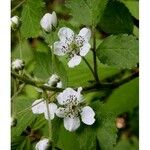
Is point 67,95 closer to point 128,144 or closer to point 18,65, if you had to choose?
point 18,65

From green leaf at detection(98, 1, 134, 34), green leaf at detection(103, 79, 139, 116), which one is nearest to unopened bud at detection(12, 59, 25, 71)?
green leaf at detection(98, 1, 134, 34)

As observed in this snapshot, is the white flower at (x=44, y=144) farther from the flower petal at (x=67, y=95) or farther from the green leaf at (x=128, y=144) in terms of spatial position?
the green leaf at (x=128, y=144)

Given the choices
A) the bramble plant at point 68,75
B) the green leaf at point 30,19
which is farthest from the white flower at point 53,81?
the green leaf at point 30,19

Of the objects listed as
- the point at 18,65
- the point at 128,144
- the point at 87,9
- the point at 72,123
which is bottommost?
the point at 128,144

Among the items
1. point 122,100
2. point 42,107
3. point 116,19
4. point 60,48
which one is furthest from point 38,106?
point 122,100

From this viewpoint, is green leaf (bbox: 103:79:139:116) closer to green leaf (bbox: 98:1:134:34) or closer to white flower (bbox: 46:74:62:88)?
green leaf (bbox: 98:1:134:34)
